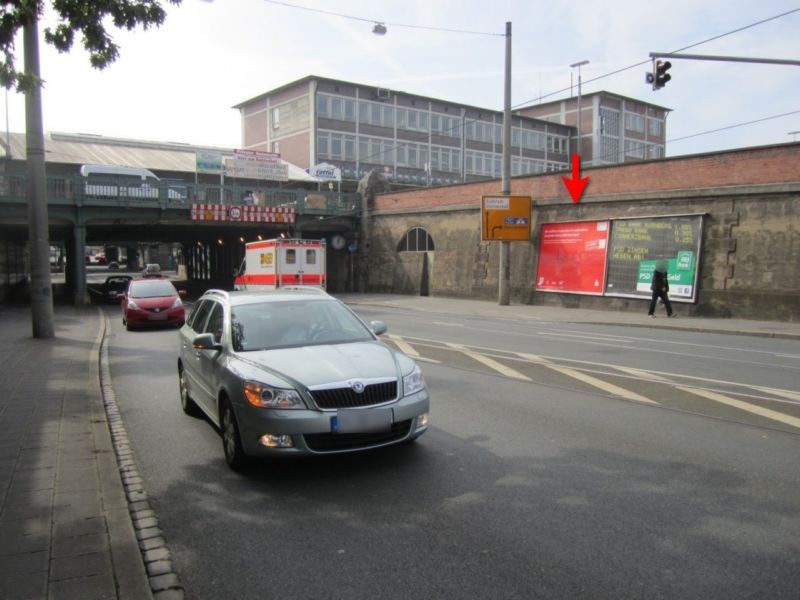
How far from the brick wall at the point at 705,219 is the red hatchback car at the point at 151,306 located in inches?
613

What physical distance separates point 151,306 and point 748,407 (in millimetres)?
15626

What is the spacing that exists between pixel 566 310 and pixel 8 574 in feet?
76.4

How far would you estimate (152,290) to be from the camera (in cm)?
1930

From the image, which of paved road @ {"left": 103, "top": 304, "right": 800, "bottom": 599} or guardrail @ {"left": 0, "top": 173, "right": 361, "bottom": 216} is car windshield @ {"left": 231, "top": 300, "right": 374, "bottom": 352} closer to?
paved road @ {"left": 103, "top": 304, "right": 800, "bottom": 599}

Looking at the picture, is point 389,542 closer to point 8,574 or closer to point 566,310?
point 8,574

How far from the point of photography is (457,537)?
158 inches

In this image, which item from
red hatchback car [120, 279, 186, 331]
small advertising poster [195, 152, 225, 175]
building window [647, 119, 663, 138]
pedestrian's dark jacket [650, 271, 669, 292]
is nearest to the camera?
red hatchback car [120, 279, 186, 331]

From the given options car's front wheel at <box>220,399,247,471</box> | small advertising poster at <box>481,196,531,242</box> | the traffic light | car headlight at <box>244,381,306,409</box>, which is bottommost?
car's front wheel at <box>220,399,247,471</box>

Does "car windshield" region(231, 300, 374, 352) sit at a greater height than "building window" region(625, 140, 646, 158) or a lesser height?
lesser

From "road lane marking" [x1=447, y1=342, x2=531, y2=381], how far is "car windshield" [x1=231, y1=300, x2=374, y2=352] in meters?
3.93

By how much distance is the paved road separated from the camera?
3521 millimetres

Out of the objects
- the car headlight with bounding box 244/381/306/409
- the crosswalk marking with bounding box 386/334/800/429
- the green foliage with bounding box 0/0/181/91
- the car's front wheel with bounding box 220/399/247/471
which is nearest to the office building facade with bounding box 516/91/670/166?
the crosswalk marking with bounding box 386/334/800/429

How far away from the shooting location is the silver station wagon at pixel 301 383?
16.3 ft

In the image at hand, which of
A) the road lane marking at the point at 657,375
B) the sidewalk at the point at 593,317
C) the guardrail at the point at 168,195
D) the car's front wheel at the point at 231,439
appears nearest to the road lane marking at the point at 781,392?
the road lane marking at the point at 657,375
